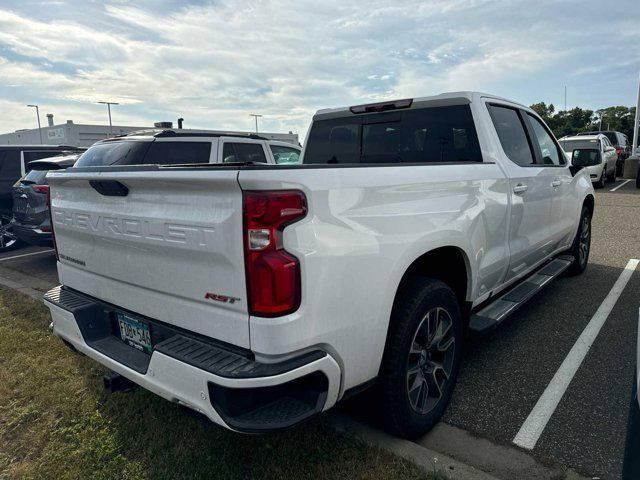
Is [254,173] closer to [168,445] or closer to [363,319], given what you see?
[363,319]

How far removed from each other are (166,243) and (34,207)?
5937 mm

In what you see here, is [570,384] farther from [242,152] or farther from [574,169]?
[242,152]

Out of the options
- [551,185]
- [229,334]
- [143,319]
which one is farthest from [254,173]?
[551,185]

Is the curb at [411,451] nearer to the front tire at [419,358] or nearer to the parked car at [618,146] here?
the front tire at [419,358]

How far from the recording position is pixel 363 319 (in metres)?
2.09

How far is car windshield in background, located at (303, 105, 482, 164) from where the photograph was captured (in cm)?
343

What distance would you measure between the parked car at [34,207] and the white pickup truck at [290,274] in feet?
14.7

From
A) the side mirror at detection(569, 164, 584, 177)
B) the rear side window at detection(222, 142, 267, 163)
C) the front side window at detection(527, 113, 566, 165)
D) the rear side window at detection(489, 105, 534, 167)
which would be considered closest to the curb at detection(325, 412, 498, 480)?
the rear side window at detection(489, 105, 534, 167)

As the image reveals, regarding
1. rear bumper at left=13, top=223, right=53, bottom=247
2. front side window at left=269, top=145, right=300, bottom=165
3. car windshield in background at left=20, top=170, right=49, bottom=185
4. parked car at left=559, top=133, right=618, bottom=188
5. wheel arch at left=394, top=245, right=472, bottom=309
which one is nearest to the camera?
wheel arch at left=394, top=245, right=472, bottom=309

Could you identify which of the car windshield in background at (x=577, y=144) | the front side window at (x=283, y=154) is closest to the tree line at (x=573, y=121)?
the car windshield in background at (x=577, y=144)

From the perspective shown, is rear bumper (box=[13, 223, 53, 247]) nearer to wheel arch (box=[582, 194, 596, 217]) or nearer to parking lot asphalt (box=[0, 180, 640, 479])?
parking lot asphalt (box=[0, 180, 640, 479])

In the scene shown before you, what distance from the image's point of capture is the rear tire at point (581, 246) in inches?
215

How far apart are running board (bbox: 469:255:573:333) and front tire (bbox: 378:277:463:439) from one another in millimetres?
306

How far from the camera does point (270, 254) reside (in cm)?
180
